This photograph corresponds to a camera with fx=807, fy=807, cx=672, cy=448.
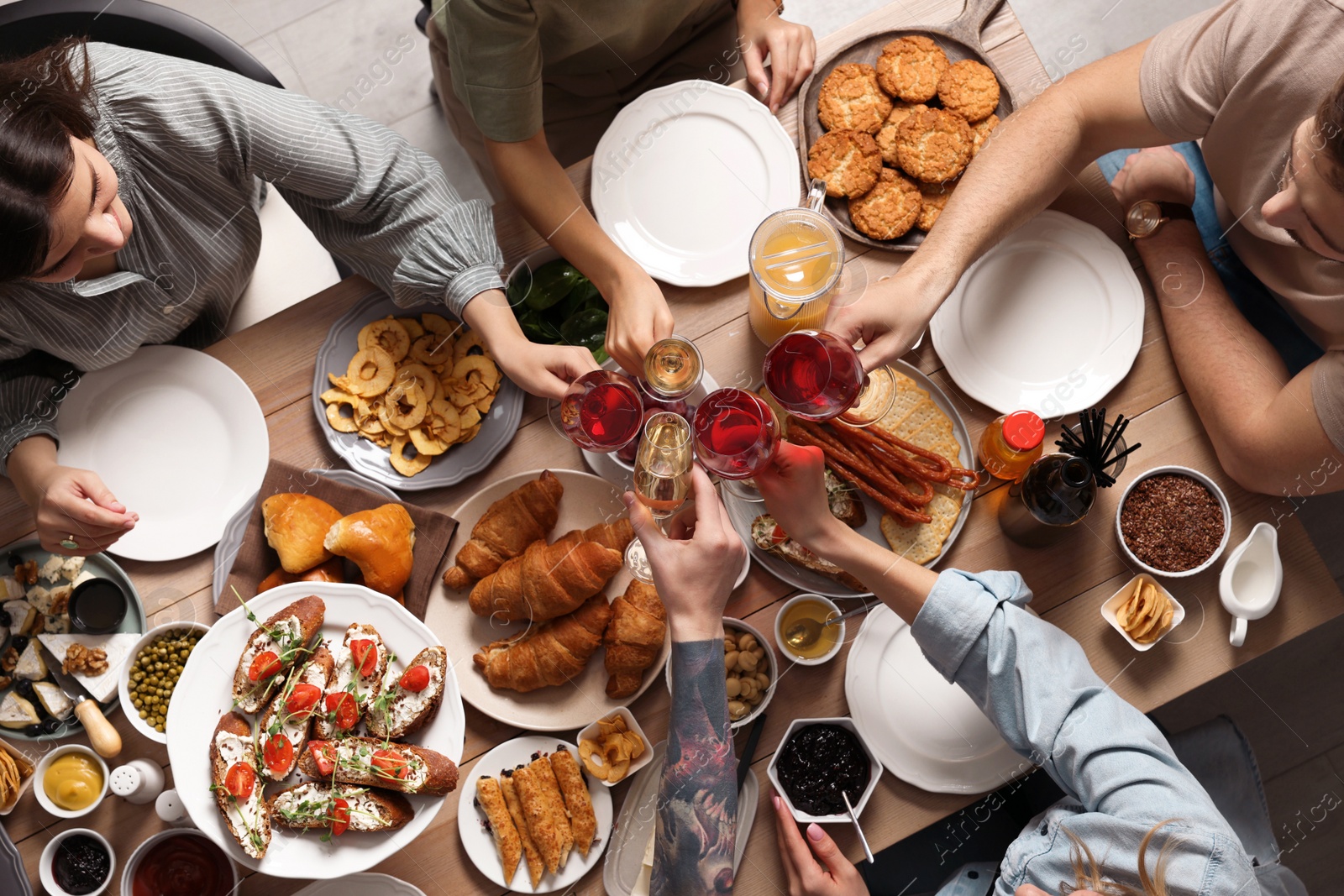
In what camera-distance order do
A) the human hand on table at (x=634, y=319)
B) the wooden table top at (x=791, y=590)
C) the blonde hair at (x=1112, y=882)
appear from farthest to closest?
the wooden table top at (x=791, y=590), the human hand on table at (x=634, y=319), the blonde hair at (x=1112, y=882)

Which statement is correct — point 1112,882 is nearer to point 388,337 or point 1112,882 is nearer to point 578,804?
point 578,804

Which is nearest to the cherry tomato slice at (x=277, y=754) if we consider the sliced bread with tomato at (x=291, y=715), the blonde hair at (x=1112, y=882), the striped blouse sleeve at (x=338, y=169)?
the sliced bread with tomato at (x=291, y=715)

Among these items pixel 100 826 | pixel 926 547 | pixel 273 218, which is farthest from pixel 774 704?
pixel 273 218

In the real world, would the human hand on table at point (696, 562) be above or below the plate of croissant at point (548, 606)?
above

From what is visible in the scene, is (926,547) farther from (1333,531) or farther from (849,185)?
(1333,531)

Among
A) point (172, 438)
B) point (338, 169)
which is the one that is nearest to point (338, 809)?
point (172, 438)

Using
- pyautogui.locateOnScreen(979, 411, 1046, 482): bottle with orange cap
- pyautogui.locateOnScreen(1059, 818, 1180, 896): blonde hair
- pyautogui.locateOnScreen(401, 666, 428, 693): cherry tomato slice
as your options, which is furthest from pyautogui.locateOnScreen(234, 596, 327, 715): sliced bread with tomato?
pyautogui.locateOnScreen(1059, 818, 1180, 896): blonde hair

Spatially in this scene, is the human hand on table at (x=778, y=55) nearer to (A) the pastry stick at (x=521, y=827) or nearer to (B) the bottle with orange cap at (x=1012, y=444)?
(B) the bottle with orange cap at (x=1012, y=444)

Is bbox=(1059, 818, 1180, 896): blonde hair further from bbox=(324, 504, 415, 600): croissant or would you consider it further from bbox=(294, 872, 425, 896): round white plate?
bbox=(324, 504, 415, 600): croissant
